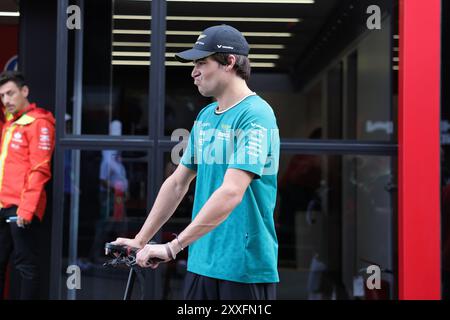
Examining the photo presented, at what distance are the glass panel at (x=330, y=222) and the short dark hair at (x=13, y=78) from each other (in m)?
2.23

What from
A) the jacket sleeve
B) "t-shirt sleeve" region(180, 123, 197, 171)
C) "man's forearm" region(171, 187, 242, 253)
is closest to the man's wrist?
"man's forearm" region(171, 187, 242, 253)

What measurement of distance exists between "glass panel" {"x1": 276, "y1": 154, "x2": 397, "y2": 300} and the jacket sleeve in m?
1.97

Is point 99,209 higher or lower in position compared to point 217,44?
lower

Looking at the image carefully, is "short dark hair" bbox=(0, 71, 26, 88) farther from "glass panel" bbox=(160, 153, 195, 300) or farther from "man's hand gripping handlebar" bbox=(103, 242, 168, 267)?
"man's hand gripping handlebar" bbox=(103, 242, 168, 267)

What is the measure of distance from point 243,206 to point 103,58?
3.47 metres

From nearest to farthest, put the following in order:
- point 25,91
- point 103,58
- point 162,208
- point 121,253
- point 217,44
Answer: point 121,253 → point 217,44 → point 162,208 → point 25,91 → point 103,58

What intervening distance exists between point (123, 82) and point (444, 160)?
2674 millimetres

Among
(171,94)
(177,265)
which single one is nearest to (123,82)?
(171,94)

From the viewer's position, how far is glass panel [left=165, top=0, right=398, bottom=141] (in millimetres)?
6266

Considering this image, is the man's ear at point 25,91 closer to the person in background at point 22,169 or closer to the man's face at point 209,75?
the person in background at point 22,169

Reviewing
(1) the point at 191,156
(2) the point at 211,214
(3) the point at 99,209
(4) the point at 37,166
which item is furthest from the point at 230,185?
(3) the point at 99,209

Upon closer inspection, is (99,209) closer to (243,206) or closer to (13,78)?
(13,78)

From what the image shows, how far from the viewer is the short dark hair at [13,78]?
604 centimetres

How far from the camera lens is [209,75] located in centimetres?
334
